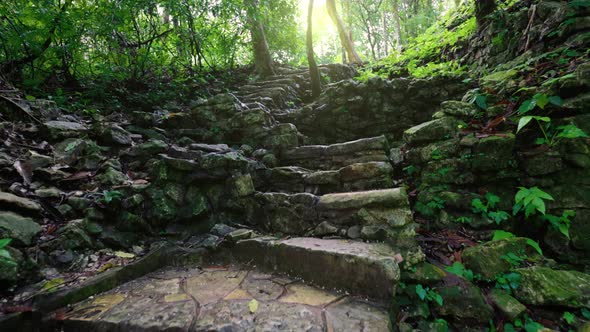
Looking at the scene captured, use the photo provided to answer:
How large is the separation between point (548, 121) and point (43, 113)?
7168 millimetres

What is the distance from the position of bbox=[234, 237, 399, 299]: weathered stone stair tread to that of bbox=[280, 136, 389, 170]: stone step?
5.06 feet

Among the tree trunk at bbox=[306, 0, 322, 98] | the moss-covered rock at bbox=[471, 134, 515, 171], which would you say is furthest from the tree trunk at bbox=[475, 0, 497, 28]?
the moss-covered rock at bbox=[471, 134, 515, 171]

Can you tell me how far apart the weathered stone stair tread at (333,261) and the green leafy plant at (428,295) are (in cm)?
29

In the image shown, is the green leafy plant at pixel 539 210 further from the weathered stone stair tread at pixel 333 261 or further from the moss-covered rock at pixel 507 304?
the weathered stone stair tread at pixel 333 261

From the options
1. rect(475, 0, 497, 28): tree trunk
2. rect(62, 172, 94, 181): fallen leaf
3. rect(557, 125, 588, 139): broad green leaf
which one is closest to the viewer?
rect(557, 125, 588, 139): broad green leaf

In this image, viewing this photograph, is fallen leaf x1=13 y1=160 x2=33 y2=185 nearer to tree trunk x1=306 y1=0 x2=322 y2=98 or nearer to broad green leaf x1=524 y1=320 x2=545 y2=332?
broad green leaf x1=524 y1=320 x2=545 y2=332

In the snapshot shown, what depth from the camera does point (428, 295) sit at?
2000 mm

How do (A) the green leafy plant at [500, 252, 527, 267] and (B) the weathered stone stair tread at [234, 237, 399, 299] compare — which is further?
(A) the green leafy plant at [500, 252, 527, 267]

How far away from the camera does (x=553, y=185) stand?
249 cm

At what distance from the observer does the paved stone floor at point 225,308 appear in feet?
5.62

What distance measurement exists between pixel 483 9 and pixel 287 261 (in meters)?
6.40

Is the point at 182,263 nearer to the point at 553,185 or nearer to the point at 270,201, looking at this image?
the point at 270,201

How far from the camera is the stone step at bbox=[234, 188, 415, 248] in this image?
95.1 inches

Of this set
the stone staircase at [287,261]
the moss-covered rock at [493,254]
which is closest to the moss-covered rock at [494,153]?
the moss-covered rock at [493,254]
